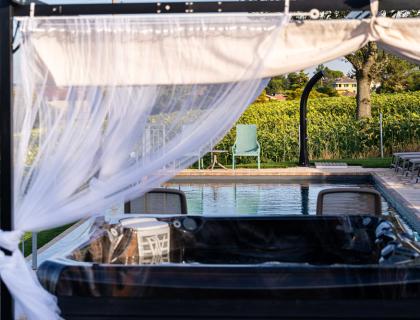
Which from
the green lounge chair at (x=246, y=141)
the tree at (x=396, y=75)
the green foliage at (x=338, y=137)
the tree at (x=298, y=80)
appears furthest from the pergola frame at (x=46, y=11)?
the tree at (x=298, y=80)

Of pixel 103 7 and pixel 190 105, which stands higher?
pixel 103 7

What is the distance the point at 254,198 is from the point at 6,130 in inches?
295

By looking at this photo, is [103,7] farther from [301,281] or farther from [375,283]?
[375,283]

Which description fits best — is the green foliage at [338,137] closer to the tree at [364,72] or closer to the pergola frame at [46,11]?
the tree at [364,72]

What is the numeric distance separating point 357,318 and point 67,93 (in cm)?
180

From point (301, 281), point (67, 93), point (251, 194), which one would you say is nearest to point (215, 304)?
point (301, 281)

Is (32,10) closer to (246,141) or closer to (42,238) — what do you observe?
(42,238)

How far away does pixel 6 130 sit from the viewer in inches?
129

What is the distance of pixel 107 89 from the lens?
10.9ft

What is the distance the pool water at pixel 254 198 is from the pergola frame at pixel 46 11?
5.38m

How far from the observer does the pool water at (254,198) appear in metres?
9.16

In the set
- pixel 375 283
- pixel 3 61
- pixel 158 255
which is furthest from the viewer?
pixel 158 255

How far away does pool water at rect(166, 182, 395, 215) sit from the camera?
9.16m

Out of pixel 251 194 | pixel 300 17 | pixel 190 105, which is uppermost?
pixel 300 17
